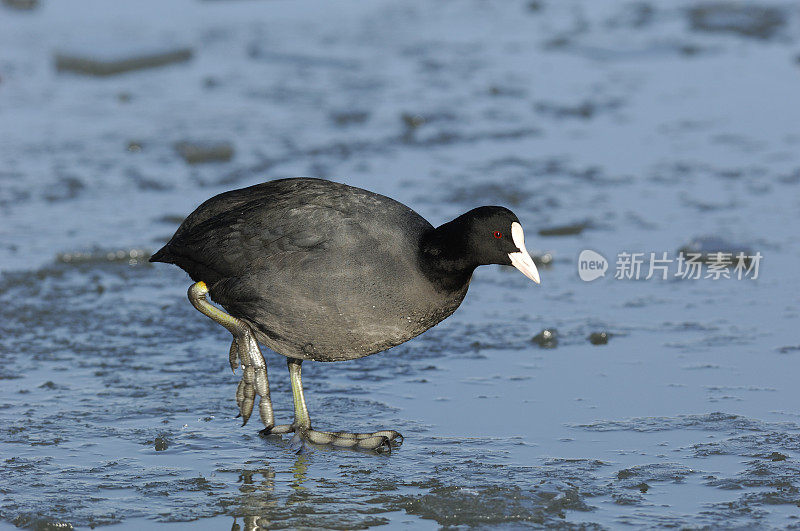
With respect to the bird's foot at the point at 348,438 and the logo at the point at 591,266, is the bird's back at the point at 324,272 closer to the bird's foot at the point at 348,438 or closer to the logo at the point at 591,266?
the bird's foot at the point at 348,438

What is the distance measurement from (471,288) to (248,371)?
189 cm

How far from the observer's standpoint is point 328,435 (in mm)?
4434

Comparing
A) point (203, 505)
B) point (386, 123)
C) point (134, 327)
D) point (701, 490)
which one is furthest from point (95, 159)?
point (701, 490)

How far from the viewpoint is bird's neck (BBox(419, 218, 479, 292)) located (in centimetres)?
423

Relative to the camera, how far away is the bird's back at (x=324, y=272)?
424 centimetres

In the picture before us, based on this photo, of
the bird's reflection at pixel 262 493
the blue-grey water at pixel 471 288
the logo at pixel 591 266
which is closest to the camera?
the bird's reflection at pixel 262 493

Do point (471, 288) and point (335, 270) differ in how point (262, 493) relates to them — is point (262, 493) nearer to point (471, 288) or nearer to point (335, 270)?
point (335, 270)

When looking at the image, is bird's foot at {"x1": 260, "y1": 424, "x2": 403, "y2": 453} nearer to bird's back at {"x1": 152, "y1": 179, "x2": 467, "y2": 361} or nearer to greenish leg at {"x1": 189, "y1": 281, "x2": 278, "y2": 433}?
greenish leg at {"x1": 189, "y1": 281, "x2": 278, "y2": 433}

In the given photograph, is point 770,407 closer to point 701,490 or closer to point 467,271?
point 701,490

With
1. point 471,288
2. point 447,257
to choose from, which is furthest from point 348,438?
point 471,288

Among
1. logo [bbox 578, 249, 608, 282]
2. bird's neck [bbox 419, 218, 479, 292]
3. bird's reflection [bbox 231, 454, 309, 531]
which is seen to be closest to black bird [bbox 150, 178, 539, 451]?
bird's neck [bbox 419, 218, 479, 292]

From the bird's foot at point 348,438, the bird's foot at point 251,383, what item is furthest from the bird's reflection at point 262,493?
the bird's foot at point 251,383

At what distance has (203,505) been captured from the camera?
3.78 m

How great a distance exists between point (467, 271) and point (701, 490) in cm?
108
